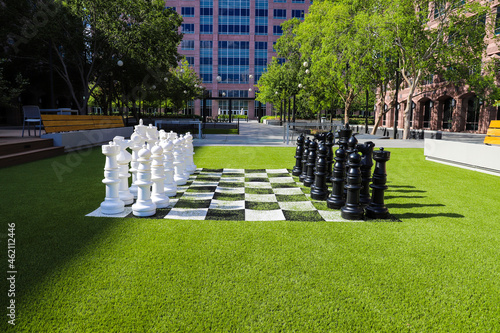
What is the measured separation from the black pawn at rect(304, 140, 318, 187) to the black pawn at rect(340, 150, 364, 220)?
165cm

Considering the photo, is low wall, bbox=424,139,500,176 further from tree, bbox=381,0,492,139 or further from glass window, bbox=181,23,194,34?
glass window, bbox=181,23,194,34

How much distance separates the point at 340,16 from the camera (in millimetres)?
21000

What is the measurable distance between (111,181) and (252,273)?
2.18m

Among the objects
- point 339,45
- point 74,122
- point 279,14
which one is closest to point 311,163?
point 74,122

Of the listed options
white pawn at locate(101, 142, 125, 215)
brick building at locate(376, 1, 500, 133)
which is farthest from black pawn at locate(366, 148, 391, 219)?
brick building at locate(376, 1, 500, 133)

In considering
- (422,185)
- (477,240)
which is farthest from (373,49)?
(477,240)

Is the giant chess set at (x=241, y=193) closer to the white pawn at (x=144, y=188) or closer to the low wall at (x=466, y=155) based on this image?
the white pawn at (x=144, y=188)

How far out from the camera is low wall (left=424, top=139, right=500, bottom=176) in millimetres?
6992

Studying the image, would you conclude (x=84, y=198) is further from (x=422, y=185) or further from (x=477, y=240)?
(x=422, y=185)

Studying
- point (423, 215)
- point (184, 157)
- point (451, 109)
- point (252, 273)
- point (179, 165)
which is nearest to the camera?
point (252, 273)

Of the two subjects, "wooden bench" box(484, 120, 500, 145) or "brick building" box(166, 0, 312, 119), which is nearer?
"wooden bench" box(484, 120, 500, 145)

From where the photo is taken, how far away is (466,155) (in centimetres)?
781

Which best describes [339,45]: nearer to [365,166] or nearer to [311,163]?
[311,163]

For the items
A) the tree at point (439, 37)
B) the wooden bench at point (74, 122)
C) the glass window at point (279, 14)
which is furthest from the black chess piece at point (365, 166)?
the glass window at point (279, 14)
